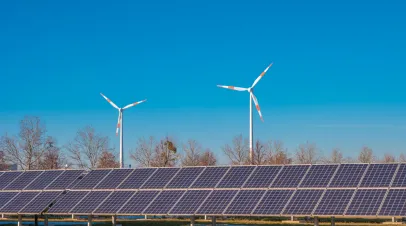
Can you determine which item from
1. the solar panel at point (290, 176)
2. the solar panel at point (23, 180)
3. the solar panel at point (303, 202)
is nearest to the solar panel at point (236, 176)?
the solar panel at point (290, 176)

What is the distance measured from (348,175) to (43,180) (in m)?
22.3

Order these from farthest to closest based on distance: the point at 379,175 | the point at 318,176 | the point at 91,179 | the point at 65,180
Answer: the point at 65,180
the point at 91,179
the point at 318,176
the point at 379,175

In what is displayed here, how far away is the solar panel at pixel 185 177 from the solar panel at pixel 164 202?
830mm

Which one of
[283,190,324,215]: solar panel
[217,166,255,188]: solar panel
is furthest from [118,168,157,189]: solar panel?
[283,190,324,215]: solar panel

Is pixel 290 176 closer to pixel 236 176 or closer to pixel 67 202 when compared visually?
pixel 236 176

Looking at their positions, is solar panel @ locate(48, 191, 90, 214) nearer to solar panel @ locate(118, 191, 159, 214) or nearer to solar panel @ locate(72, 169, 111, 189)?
solar panel @ locate(72, 169, 111, 189)

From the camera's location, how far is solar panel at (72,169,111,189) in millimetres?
45500

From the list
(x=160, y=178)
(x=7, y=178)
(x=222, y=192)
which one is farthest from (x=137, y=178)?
(x=7, y=178)

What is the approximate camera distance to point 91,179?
153 feet

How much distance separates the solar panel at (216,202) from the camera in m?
38.3

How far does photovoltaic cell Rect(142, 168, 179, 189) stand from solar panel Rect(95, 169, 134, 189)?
7.61ft

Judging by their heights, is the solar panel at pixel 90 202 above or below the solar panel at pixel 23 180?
below

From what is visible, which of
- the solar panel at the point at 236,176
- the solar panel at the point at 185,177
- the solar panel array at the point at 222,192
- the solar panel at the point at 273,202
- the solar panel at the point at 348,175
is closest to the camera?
the solar panel array at the point at 222,192

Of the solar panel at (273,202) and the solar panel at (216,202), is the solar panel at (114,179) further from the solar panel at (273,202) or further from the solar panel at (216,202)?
the solar panel at (273,202)
